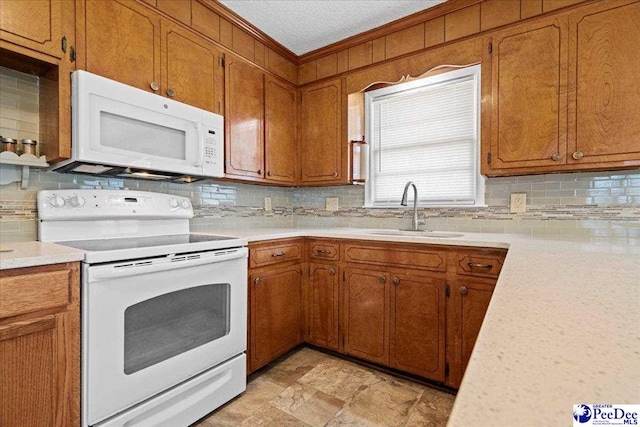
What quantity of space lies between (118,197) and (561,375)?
1.99 metres

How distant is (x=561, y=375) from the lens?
1.07 feet

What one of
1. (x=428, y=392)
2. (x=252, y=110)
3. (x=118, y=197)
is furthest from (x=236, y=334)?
(x=252, y=110)

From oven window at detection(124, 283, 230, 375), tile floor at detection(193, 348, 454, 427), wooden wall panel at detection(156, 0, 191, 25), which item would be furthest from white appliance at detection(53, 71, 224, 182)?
tile floor at detection(193, 348, 454, 427)

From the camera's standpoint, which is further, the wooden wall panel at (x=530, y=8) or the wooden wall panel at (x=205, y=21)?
the wooden wall panel at (x=205, y=21)

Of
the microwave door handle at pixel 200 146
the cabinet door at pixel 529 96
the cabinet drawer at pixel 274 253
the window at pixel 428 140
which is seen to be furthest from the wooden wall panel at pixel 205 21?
the cabinet door at pixel 529 96

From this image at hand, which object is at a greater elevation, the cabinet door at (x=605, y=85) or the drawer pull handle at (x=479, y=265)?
the cabinet door at (x=605, y=85)

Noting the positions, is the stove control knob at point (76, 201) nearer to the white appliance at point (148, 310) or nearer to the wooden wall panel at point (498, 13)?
the white appliance at point (148, 310)

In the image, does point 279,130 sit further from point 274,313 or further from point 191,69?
point 274,313

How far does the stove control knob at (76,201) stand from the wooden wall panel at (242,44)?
1.39 m

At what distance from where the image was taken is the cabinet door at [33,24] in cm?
132

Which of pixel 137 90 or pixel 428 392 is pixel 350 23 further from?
pixel 428 392

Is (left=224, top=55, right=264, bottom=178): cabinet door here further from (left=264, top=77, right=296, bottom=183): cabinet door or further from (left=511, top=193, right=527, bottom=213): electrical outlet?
(left=511, top=193, right=527, bottom=213): electrical outlet

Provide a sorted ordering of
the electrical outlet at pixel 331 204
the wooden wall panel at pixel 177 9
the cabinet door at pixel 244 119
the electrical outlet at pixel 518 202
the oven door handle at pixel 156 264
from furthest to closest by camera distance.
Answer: the electrical outlet at pixel 331 204 < the cabinet door at pixel 244 119 < the electrical outlet at pixel 518 202 < the wooden wall panel at pixel 177 9 < the oven door handle at pixel 156 264

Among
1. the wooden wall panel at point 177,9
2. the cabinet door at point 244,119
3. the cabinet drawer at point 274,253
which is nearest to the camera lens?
the wooden wall panel at point 177,9
